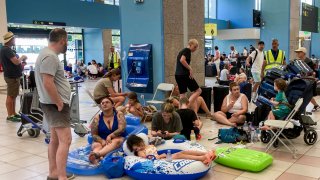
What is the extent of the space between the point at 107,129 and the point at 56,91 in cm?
133

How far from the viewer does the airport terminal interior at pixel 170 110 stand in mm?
3938

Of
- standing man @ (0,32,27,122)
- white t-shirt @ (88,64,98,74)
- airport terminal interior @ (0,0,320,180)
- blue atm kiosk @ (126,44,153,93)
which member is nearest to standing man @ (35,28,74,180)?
airport terminal interior @ (0,0,320,180)

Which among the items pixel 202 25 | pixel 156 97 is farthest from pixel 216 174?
pixel 202 25

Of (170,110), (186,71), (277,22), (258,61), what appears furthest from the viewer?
(277,22)

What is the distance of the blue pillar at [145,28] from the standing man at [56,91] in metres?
4.16

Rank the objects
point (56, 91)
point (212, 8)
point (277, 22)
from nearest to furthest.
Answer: point (56, 91), point (277, 22), point (212, 8)

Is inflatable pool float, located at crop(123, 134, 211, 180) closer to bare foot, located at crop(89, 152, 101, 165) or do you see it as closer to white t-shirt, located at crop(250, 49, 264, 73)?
bare foot, located at crop(89, 152, 101, 165)

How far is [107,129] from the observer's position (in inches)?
176

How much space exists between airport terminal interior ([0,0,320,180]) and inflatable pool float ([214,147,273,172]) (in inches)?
0.5

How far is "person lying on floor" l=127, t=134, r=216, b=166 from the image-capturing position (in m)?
3.89

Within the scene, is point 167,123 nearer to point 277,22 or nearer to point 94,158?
point 94,158

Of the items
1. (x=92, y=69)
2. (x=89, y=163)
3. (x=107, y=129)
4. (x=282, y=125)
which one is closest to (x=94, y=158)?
(x=89, y=163)

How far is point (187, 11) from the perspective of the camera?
8.00 m

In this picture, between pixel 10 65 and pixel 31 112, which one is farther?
pixel 10 65
